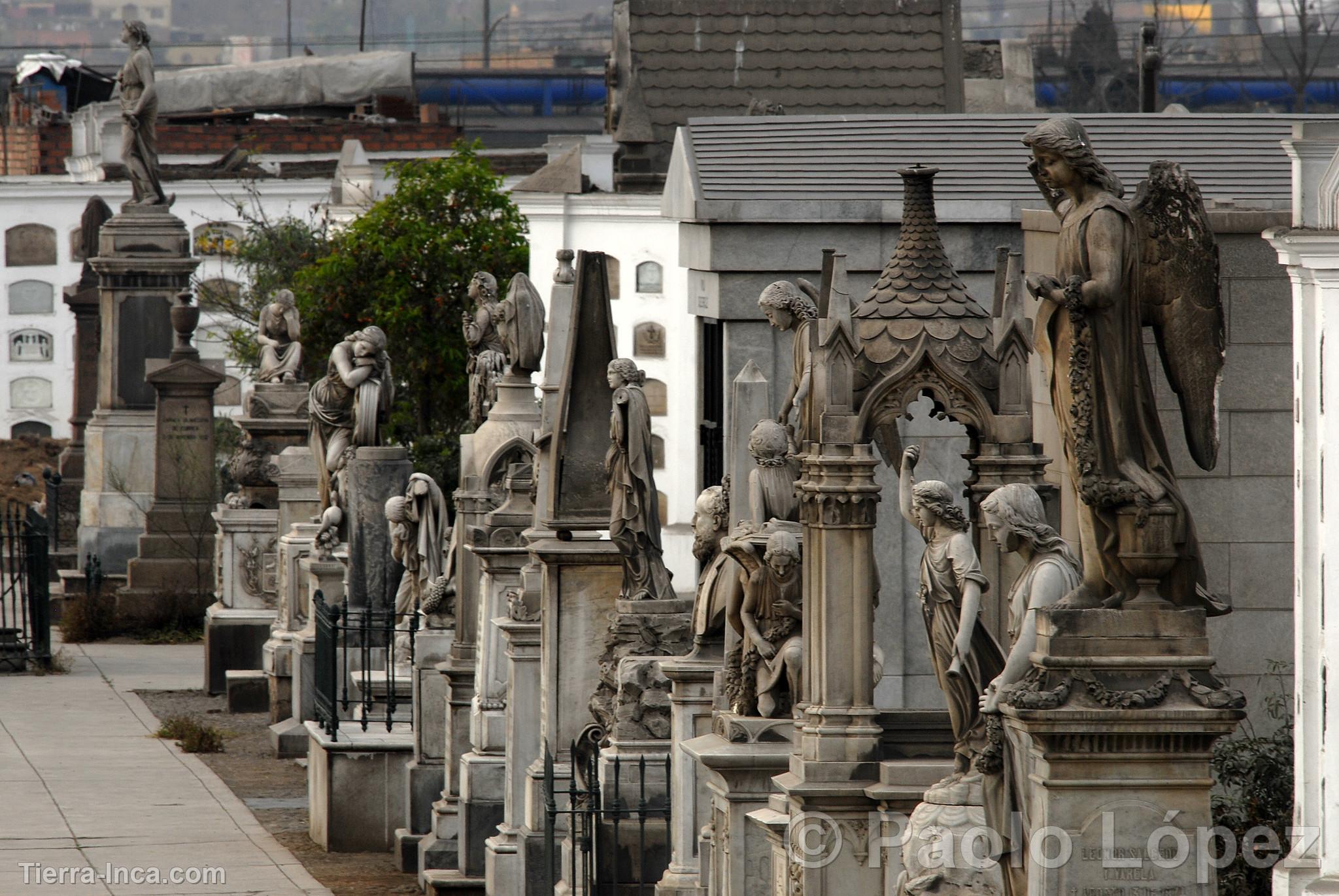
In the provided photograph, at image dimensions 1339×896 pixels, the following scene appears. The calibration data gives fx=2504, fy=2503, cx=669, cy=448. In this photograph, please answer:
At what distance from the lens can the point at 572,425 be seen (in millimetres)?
13938

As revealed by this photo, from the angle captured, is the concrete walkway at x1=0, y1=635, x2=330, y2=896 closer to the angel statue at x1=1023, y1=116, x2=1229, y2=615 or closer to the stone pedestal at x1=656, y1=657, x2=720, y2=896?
the stone pedestal at x1=656, y1=657, x2=720, y2=896

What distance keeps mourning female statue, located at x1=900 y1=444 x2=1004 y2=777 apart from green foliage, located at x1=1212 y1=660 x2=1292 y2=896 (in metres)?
1.94

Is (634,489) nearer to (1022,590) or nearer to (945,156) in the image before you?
(945,156)

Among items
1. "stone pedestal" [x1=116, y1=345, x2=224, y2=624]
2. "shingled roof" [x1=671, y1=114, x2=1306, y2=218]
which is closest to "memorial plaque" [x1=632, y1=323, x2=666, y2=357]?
"stone pedestal" [x1=116, y1=345, x2=224, y2=624]

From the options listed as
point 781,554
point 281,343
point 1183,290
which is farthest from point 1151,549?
point 281,343

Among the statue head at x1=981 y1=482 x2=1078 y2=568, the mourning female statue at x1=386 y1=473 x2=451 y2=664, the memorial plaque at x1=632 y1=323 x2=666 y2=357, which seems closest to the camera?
the statue head at x1=981 y1=482 x2=1078 y2=568

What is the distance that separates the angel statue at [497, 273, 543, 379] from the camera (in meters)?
16.1

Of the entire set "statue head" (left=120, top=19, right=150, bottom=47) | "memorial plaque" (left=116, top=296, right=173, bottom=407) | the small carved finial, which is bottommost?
the small carved finial

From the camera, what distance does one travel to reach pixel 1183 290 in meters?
8.30

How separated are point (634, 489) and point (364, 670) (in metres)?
5.81

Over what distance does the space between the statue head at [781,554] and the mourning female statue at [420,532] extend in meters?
8.22

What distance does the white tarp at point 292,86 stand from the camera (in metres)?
72.8

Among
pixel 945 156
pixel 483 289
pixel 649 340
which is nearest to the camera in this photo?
pixel 945 156

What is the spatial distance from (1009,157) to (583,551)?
3.64 meters
